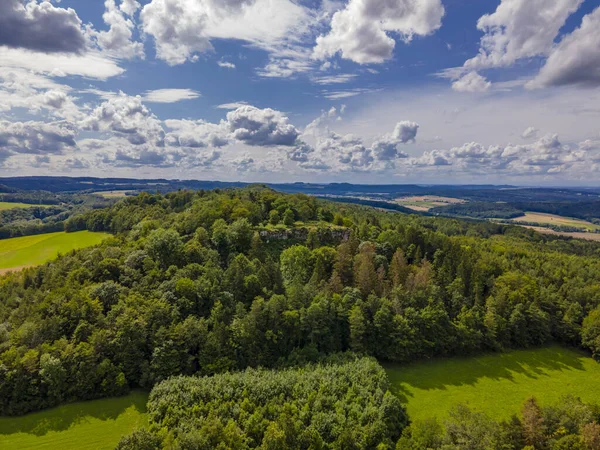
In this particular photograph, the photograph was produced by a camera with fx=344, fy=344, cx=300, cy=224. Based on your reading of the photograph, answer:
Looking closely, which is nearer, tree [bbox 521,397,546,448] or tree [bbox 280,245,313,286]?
tree [bbox 521,397,546,448]

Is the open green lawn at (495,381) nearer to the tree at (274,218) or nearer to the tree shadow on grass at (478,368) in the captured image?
the tree shadow on grass at (478,368)

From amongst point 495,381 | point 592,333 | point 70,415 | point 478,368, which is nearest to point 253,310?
point 70,415

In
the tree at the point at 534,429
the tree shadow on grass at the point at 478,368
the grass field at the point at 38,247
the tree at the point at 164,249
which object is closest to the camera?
the tree at the point at 534,429

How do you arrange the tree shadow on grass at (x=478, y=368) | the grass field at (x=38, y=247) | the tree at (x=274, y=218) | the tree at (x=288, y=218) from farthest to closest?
the tree at (x=274, y=218)
the tree at (x=288, y=218)
the grass field at (x=38, y=247)
the tree shadow on grass at (x=478, y=368)

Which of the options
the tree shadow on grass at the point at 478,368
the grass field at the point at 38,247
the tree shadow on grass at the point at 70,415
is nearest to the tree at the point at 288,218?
the tree shadow on grass at the point at 478,368

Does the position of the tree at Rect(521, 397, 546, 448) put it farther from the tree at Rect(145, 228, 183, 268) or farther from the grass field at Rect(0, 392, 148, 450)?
the tree at Rect(145, 228, 183, 268)

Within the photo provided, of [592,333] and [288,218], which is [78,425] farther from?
[592,333]

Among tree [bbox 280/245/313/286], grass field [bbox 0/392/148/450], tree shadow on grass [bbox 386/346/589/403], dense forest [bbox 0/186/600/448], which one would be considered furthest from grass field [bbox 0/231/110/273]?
tree shadow on grass [bbox 386/346/589/403]
